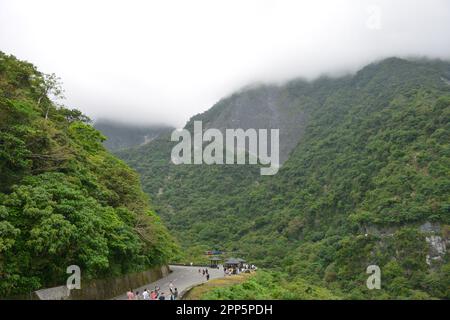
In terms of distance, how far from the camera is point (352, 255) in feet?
225

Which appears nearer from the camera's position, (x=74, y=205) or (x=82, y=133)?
(x=74, y=205)

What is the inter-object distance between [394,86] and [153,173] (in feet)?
270

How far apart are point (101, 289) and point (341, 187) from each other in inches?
2902

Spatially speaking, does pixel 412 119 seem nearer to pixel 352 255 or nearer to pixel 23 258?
pixel 352 255

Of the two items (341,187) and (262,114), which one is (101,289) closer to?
(341,187)

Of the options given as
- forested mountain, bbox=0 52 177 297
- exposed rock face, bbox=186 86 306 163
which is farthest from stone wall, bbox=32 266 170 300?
exposed rock face, bbox=186 86 306 163

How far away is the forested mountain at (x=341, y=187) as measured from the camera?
217ft

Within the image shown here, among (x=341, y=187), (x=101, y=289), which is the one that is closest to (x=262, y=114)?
(x=341, y=187)

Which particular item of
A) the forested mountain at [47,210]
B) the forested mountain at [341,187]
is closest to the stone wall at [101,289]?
the forested mountain at [47,210]

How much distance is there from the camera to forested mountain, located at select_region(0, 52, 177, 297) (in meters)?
19.4

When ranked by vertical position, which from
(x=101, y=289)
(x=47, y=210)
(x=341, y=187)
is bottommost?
(x=101, y=289)

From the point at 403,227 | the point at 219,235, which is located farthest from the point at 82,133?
the point at 219,235

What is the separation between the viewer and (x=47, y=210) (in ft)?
65.7

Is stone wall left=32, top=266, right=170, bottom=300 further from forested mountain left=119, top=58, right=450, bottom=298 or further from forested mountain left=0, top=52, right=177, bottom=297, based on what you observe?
forested mountain left=119, top=58, right=450, bottom=298
